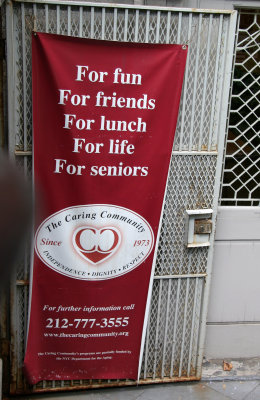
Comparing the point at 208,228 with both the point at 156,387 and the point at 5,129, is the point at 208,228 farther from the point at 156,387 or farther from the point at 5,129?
the point at 5,129

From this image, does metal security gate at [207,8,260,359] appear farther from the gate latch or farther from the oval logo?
the oval logo

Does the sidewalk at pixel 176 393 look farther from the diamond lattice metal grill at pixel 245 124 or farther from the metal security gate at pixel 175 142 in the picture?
the diamond lattice metal grill at pixel 245 124

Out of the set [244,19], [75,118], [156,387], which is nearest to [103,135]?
[75,118]

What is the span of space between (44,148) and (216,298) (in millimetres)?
2030

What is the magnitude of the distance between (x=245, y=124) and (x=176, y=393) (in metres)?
2.34

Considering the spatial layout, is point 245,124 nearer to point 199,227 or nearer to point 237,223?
point 237,223

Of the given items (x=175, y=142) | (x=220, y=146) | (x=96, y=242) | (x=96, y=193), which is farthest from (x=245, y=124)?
(x=96, y=242)

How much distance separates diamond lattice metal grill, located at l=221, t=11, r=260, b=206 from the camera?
3.93 m

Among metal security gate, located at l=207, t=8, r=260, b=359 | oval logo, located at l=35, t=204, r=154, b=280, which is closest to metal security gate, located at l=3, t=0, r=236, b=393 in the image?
oval logo, located at l=35, t=204, r=154, b=280

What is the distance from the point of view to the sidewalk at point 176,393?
4.02 metres

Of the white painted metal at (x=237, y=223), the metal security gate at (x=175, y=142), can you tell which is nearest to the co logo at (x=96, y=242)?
the metal security gate at (x=175, y=142)

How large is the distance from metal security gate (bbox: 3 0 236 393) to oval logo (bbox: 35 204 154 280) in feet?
0.66

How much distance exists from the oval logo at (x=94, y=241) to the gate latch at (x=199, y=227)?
31 cm

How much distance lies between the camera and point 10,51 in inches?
130
